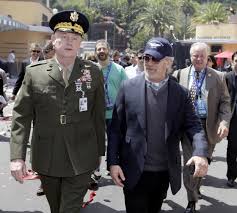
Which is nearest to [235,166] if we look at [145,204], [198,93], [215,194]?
[215,194]

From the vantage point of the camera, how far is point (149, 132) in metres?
3.55

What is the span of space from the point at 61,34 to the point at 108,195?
9.86 feet

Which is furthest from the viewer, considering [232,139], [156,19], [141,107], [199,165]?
[156,19]

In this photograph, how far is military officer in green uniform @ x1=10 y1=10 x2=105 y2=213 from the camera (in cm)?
353

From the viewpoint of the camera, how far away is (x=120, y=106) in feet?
11.9

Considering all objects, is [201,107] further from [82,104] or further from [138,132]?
[82,104]

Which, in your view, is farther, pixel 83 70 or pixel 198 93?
pixel 198 93

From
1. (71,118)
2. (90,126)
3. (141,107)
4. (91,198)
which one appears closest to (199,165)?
(141,107)

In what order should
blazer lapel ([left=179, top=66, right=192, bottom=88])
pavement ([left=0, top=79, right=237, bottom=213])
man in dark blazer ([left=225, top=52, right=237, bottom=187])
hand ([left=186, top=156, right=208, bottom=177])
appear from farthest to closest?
1. man in dark blazer ([left=225, top=52, right=237, bottom=187])
2. blazer lapel ([left=179, top=66, right=192, bottom=88])
3. pavement ([left=0, top=79, right=237, bottom=213])
4. hand ([left=186, top=156, right=208, bottom=177])

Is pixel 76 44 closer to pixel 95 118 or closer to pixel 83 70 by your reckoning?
pixel 83 70

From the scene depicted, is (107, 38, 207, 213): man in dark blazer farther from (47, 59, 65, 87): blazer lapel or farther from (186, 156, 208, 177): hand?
(47, 59, 65, 87): blazer lapel

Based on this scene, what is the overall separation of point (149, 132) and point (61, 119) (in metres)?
0.64

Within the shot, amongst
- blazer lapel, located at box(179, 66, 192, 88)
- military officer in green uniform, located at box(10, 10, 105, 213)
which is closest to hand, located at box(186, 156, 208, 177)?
military officer in green uniform, located at box(10, 10, 105, 213)

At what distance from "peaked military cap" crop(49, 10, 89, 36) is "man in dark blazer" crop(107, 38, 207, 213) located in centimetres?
53
